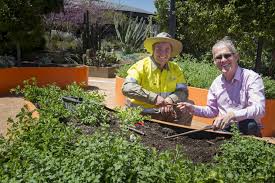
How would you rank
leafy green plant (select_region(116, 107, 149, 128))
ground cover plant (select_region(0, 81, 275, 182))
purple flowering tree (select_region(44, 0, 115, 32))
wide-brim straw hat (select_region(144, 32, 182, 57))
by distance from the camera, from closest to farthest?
ground cover plant (select_region(0, 81, 275, 182)) < leafy green plant (select_region(116, 107, 149, 128)) < wide-brim straw hat (select_region(144, 32, 182, 57)) < purple flowering tree (select_region(44, 0, 115, 32))

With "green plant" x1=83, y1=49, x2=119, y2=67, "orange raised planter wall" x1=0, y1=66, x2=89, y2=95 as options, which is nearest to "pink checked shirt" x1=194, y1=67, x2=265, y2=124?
"orange raised planter wall" x1=0, y1=66, x2=89, y2=95

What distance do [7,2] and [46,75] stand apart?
2.37 m

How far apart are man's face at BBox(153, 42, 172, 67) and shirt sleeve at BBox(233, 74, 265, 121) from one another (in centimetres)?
109

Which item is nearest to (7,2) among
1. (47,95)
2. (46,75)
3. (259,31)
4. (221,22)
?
(46,75)

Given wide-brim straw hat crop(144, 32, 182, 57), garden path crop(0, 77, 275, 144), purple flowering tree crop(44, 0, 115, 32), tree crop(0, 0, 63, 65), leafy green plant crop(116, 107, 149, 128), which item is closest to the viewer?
leafy green plant crop(116, 107, 149, 128)

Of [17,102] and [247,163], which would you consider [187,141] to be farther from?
[17,102]

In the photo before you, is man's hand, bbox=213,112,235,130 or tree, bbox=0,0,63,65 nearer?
man's hand, bbox=213,112,235,130

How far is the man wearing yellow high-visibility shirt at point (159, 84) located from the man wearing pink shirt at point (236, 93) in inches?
24.4

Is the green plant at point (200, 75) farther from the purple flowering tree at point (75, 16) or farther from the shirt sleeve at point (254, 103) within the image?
the purple flowering tree at point (75, 16)

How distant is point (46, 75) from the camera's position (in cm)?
1362

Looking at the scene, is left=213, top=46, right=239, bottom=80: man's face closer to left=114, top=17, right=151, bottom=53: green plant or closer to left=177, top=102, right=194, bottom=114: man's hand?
left=177, top=102, right=194, bottom=114: man's hand

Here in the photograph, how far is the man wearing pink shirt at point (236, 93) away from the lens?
379 cm

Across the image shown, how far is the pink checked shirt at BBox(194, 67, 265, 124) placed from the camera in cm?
382

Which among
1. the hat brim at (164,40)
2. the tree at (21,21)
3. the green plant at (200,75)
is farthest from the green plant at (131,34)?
the hat brim at (164,40)
